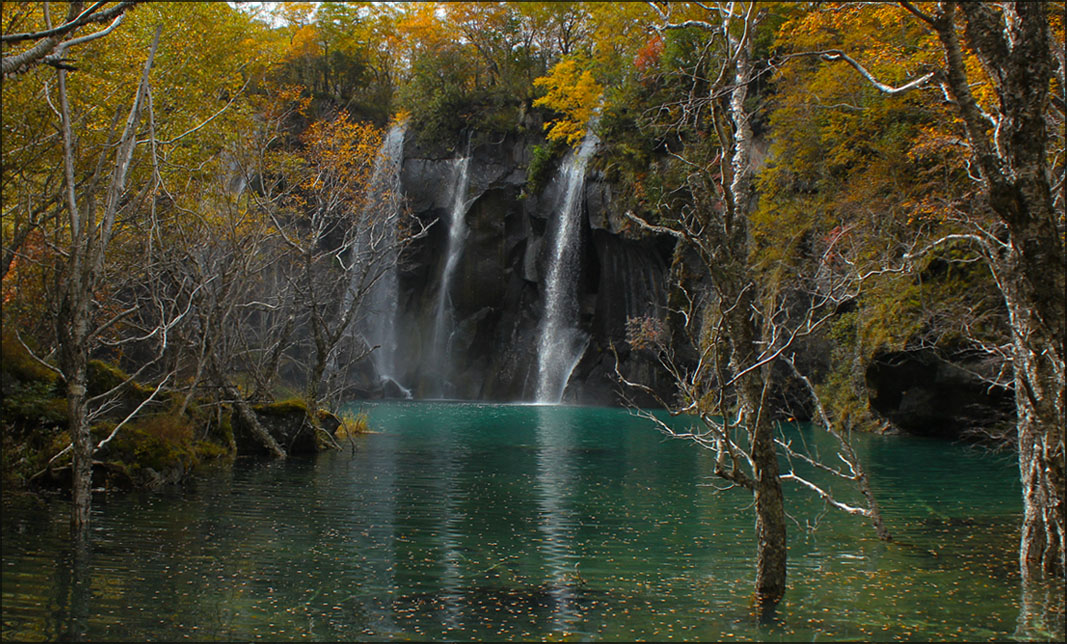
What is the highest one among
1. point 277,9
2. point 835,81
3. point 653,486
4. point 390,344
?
point 277,9

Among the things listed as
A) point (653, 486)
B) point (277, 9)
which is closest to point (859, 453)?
point (653, 486)

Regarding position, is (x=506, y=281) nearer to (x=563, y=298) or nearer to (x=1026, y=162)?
(x=563, y=298)

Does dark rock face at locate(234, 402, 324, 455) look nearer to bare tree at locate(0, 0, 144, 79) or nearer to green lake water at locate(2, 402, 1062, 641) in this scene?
green lake water at locate(2, 402, 1062, 641)

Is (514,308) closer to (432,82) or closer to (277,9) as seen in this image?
(432,82)

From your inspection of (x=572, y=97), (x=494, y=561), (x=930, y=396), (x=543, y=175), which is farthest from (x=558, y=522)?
(x=543, y=175)

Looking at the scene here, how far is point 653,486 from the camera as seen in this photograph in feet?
48.9

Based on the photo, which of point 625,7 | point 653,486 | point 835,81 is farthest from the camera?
point 625,7

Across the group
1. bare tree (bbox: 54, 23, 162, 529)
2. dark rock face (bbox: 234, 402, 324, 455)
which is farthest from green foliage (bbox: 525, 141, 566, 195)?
bare tree (bbox: 54, 23, 162, 529)

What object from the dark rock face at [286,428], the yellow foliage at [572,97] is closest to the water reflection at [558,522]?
the dark rock face at [286,428]

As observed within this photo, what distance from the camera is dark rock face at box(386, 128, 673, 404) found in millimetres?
38719

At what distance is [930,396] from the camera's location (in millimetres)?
22844

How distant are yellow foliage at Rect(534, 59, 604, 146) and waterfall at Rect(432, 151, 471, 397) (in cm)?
688

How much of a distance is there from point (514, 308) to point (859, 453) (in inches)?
992

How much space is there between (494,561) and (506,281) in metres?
34.1
